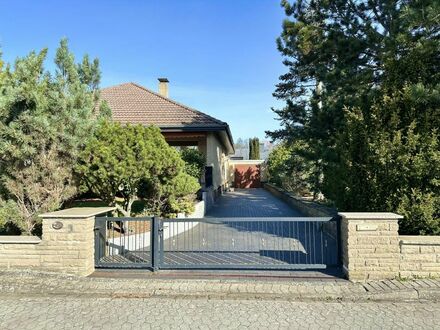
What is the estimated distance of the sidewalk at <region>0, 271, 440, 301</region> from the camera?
14.6ft

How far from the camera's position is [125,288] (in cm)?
481

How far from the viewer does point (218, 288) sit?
15.5 feet

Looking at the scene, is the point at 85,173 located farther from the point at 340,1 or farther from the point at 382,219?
the point at 340,1

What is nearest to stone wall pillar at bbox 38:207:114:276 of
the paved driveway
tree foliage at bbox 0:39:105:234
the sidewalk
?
the sidewalk

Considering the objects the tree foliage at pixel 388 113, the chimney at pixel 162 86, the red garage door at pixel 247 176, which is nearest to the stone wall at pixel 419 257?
the tree foliage at pixel 388 113

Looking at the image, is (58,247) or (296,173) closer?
(58,247)

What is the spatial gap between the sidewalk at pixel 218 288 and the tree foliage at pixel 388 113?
1.40 m

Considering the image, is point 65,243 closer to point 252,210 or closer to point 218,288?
point 218,288

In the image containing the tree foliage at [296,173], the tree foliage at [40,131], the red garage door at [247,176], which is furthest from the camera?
the red garage door at [247,176]

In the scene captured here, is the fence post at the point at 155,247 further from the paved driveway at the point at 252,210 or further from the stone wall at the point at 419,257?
the paved driveway at the point at 252,210

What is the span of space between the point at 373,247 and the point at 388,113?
2.50 metres

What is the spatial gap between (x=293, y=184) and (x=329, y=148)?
991 cm

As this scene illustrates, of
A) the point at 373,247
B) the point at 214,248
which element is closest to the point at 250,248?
the point at 214,248

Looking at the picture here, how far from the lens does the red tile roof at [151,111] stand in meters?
13.4
